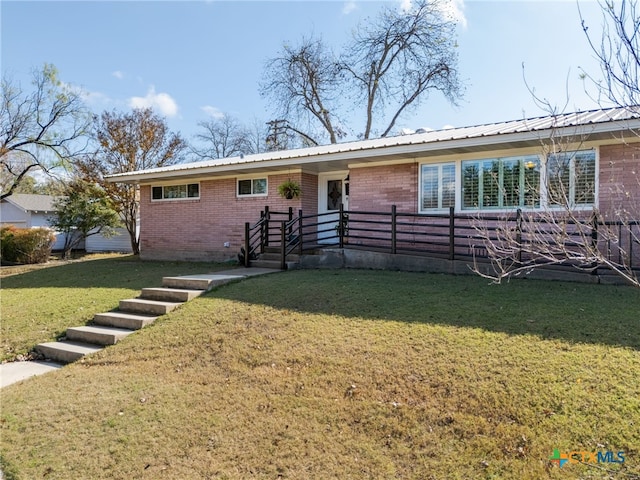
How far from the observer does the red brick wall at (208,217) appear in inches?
550

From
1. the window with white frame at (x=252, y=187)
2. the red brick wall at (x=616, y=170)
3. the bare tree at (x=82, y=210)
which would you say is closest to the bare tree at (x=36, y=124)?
the bare tree at (x=82, y=210)

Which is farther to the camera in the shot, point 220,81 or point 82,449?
point 220,81

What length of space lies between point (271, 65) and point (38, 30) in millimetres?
17902

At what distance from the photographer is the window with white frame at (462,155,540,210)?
380 inches

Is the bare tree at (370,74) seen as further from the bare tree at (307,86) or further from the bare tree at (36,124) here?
the bare tree at (36,124)

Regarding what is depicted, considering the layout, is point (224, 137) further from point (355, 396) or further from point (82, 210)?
point (355, 396)

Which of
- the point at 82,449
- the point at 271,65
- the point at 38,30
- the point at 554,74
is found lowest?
the point at 82,449

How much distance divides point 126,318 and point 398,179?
7293 millimetres

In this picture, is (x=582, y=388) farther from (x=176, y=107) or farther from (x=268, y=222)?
(x=176, y=107)

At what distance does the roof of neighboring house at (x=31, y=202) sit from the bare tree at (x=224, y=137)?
12874 mm

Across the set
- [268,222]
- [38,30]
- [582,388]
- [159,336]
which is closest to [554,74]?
[582,388]

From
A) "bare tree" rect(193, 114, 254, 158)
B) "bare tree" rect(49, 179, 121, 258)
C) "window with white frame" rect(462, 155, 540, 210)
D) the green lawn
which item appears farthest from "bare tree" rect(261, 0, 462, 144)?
the green lawn

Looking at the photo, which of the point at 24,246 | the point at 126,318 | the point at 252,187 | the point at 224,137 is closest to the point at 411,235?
the point at 252,187

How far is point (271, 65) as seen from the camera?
29469 mm
